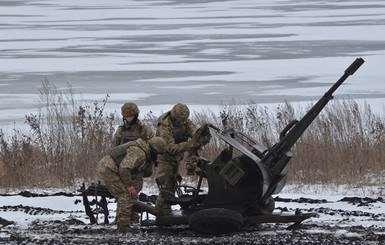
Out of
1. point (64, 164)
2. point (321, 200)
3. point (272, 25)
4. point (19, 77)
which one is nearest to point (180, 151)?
point (321, 200)

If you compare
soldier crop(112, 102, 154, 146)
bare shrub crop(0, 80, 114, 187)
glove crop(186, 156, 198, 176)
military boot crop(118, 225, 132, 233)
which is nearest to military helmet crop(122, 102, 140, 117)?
soldier crop(112, 102, 154, 146)

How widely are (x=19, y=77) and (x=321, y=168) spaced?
47.5 feet

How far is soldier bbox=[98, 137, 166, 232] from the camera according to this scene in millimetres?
10062

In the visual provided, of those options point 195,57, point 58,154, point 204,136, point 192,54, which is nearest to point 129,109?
point 204,136

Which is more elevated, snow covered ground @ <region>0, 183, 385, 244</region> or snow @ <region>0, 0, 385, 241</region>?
snow @ <region>0, 0, 385, 241</region>

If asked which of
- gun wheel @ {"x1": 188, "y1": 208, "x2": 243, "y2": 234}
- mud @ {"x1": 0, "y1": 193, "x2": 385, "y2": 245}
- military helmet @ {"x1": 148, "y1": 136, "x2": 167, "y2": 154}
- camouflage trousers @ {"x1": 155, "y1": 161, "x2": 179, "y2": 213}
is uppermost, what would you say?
military helmet @ {"x1": 148, "y1": 136, "x2": 167, "y2": 154}

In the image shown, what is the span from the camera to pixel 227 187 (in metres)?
9.97

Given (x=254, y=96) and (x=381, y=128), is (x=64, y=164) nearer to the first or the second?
(x=381, y=128)

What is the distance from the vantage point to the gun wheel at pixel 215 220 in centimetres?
970

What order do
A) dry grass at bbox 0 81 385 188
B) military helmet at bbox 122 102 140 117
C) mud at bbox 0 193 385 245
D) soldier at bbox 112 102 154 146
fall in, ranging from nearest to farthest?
mud at bbox 0 193 385 245, military helmet at bbox 122 102 140 117, soldier at bbox 112 102 154 146, dry grass at bbox 0 81 385 188

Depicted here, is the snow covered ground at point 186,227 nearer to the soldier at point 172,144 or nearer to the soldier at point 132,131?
the soldier at point 172,144

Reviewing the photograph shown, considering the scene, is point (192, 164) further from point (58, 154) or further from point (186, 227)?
point (58, 154)

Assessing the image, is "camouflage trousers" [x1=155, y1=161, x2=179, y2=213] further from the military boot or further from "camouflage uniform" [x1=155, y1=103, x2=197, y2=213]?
the military boot

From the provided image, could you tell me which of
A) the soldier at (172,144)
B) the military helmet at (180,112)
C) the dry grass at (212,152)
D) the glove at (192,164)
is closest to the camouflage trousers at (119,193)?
the soldier at (172,144)
